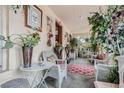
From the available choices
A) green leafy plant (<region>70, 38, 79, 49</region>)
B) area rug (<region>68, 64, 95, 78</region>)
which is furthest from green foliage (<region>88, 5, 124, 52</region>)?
green leafy plant (<region>70, 38, 79, 49</region>)

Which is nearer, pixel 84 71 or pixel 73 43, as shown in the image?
pixel 84 71

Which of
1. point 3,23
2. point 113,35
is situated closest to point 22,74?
point 3,23

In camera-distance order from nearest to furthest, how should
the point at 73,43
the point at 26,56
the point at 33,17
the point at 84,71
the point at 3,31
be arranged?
the point at 3,31, the point at 26,56, the point at 33,17, the point at 84,71, the point at 73,43

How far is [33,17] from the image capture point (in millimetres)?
2711

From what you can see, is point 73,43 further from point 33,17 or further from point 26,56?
point 26,56

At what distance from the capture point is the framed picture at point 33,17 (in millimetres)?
2467

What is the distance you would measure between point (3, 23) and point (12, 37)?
0.83ft

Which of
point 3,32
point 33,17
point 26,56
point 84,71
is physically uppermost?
point 33,17

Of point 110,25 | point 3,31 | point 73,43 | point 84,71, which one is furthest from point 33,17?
point 73,43

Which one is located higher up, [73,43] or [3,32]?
[73,43]

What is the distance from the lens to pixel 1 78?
1.76 m

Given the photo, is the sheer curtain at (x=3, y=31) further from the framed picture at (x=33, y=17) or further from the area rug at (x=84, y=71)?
the area rug at (x=84, y=71)

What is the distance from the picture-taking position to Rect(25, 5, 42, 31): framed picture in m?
Answer: 2.47

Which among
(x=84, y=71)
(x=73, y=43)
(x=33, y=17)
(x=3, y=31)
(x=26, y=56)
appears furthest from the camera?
(x=73, y=43)
